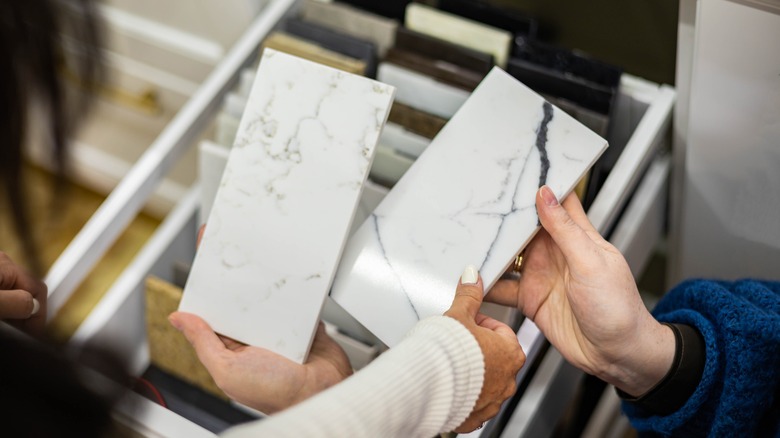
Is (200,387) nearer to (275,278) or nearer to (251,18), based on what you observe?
Answer: (275,278)

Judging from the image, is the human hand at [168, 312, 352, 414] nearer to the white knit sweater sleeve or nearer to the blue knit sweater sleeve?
the white knit sweater sleeve

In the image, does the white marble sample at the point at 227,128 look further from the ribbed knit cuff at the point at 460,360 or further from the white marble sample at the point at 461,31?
the ribbed knit cuff at the point at 460,360

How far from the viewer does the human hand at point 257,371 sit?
2.26ft

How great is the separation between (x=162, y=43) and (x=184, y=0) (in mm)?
96

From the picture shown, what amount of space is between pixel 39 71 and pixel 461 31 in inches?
22.9

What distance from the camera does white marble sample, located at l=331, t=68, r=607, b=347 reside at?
68 cm

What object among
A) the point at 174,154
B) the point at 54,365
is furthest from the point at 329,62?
the point at 54,365

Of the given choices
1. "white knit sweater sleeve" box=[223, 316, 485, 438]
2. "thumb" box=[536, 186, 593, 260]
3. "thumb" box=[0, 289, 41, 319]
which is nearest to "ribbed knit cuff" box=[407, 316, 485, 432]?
"white knit sweater sleeve" box=[223, 316, 485, 438]

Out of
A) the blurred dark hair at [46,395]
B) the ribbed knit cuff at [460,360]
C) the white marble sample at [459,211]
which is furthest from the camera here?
the white marble sample at [459,211]

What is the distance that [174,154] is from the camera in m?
0.92

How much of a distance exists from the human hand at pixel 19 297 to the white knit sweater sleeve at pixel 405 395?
27 cm

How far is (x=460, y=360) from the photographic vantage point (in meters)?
0.58

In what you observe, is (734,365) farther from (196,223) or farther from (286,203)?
(196,223)

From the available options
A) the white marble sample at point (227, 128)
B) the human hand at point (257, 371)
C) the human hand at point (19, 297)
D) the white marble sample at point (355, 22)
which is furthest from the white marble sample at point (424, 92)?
the human hand at point (19, 297)
